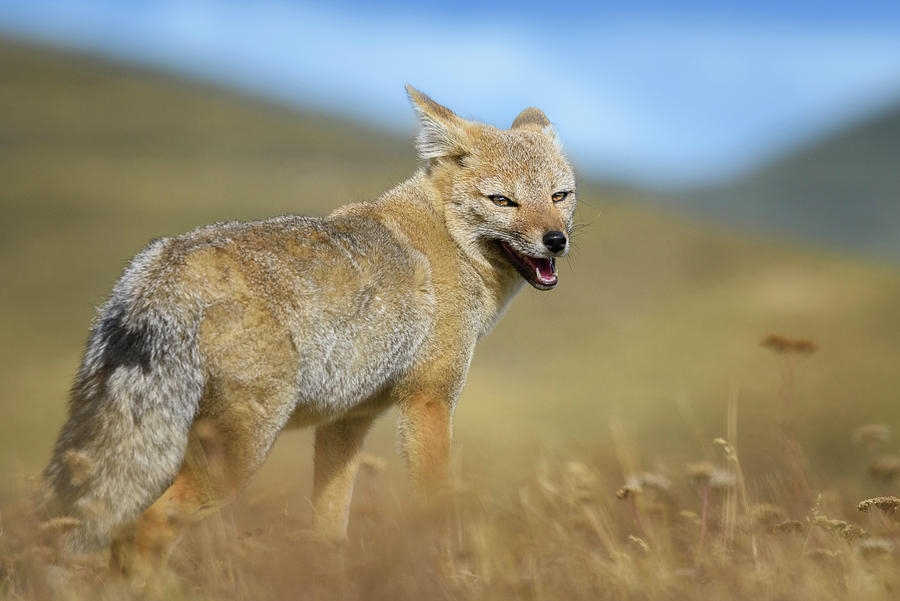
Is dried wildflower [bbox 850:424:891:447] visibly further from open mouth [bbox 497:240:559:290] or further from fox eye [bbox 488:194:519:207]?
fox eye [bbox 488:194:519:207]

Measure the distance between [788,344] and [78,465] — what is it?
4.22 m

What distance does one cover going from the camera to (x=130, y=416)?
5.22 metres

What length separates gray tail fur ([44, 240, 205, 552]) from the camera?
5148 mm

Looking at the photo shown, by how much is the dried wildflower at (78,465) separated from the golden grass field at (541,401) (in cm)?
26

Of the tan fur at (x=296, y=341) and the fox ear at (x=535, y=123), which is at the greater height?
the fox ear at (x=535, y=123)

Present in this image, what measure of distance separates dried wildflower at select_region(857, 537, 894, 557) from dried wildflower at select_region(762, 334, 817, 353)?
159 centimetres

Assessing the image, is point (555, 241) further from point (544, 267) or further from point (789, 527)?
point (789, 527)

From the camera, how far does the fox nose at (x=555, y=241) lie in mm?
7184

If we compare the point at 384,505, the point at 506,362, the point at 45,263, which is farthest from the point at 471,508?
the point at 45,263

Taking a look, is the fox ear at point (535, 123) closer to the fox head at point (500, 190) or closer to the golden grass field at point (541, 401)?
the fox head at point (500, 190)

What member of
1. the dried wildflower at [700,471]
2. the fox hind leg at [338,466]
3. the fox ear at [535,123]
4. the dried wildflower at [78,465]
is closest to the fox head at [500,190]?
the fox ear at [535,123]

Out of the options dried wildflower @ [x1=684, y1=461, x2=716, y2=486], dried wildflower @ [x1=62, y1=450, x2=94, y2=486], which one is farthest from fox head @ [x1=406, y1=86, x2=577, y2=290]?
dried wildflower @ [x1=62, y1=450, x2=94, y2=486]

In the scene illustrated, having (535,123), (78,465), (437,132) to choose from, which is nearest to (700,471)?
(78,465)

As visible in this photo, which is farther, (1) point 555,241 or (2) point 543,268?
(2) point 543,268
